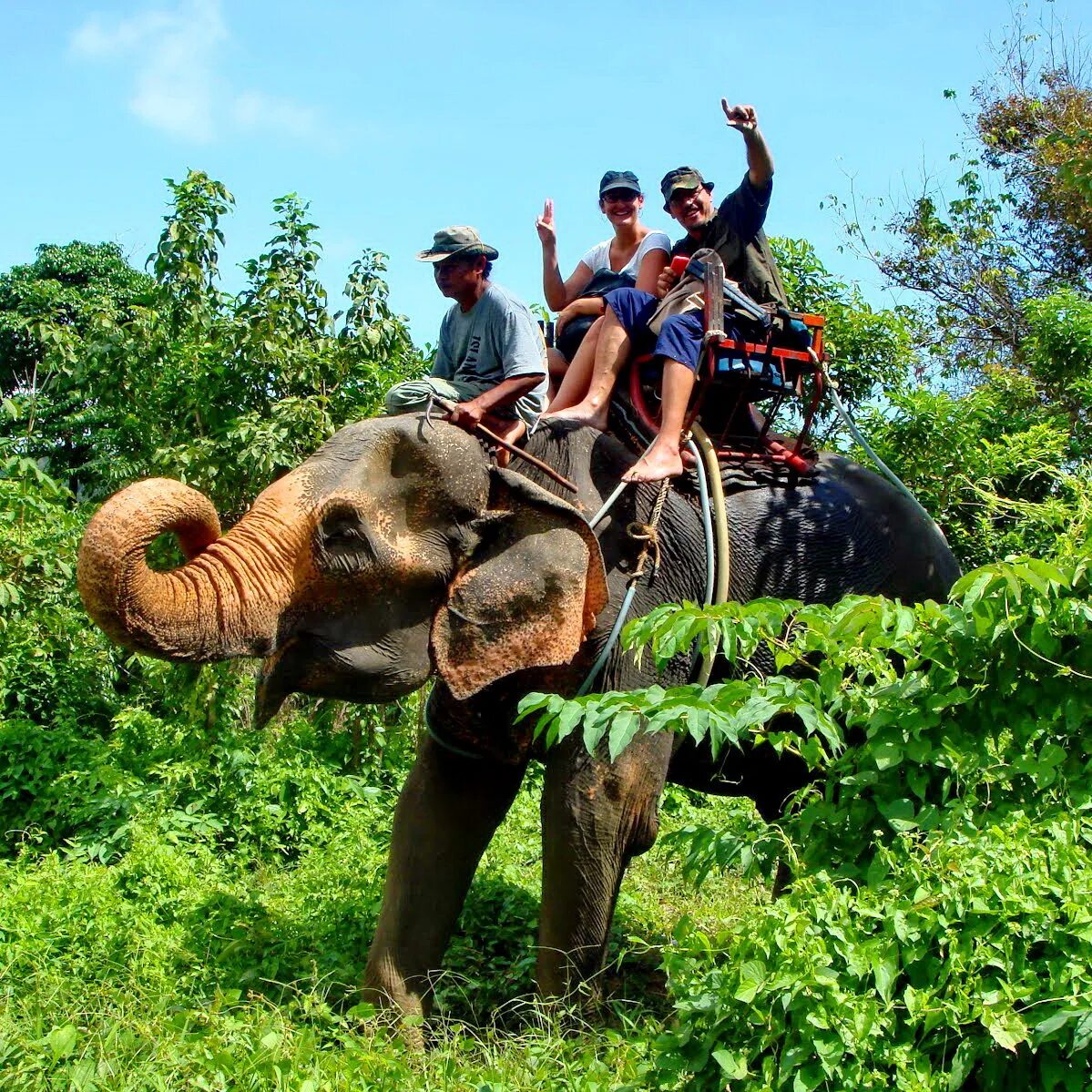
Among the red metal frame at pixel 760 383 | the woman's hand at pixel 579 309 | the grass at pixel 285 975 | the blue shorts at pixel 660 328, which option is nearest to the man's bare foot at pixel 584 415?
the red metal frame at pixel 760 383

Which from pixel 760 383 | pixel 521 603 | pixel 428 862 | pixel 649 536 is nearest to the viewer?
pixel 521 603

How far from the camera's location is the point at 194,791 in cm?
643

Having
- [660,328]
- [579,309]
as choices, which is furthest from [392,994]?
[579,309]

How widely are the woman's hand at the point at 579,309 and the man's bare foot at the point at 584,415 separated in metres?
0.70

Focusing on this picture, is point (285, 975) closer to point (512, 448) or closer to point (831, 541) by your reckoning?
point (512, 448)

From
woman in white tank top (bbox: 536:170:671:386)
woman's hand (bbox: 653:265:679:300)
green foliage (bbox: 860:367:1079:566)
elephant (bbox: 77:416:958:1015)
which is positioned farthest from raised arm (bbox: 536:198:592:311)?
green foliage (bbox: 860:367:1079:566)

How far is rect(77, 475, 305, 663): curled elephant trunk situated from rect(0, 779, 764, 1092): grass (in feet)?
3.31

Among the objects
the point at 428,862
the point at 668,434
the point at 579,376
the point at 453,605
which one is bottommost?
the point at 428,862

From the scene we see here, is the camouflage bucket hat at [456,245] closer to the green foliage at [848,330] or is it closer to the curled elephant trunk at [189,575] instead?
the curled elephant trunk at [189,575]

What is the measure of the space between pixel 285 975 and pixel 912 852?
256cm

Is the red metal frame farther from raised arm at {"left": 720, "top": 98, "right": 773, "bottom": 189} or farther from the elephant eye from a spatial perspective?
the elephant eye

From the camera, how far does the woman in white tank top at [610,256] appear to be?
5309 mm

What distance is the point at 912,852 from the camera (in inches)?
123

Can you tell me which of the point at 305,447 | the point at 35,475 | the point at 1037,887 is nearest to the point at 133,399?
the point at 35,475
